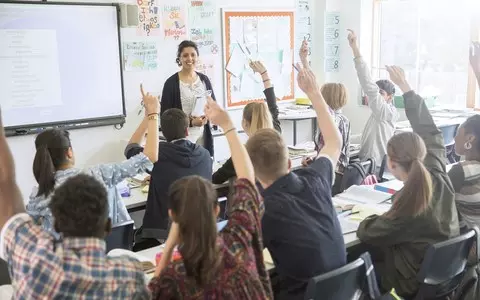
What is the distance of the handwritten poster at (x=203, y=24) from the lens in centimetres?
583

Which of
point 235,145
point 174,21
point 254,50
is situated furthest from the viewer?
point 254,50

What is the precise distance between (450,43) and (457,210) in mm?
4080

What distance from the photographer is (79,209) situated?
4.71ft

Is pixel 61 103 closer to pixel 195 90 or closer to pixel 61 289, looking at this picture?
pixel 195 90

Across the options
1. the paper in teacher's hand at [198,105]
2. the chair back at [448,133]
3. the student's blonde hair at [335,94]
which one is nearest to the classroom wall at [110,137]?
the paper in teacher's hand at [198,105]

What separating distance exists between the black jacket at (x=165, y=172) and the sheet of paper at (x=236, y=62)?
299 centimetres

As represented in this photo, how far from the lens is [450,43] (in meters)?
6.43

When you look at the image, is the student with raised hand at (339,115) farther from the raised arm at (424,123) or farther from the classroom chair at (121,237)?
the classroom chair at (121,237)

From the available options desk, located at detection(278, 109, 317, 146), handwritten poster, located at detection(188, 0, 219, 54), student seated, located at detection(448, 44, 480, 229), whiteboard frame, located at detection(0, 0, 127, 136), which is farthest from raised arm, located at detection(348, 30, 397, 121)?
whiteboard frame, located at detection(0, 0, 127, 136)

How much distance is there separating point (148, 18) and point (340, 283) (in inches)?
158

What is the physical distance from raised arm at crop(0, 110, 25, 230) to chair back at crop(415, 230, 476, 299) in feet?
5.54

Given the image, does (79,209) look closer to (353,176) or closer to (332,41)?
(353,176)

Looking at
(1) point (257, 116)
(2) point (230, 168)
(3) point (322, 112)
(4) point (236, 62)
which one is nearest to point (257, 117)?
(1) point (257, 116)

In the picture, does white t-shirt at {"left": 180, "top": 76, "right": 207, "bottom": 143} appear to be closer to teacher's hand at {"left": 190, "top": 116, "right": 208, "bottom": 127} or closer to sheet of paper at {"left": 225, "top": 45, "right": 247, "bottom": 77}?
teacher's hand at {"left": 190, "top": 116, "right": 208, "bottom": 127}
